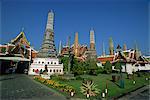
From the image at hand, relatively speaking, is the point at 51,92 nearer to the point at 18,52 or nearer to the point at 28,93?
the point at 28,93

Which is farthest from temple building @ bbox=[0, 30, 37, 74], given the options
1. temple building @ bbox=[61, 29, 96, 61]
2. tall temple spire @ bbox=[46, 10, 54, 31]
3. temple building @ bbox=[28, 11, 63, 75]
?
temple building @ bbox=[61, 29, 96, 61]

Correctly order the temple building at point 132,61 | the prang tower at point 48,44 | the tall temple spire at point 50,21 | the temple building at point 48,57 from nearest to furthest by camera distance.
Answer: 1. the temple building at point 48,57
2. the prang tower at point 48,44
3. the tall temple spire at point 50,21
4. the temple building at point 132,61

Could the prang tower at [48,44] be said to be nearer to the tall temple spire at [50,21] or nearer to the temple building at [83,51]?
the tall temple spire at [50,21]

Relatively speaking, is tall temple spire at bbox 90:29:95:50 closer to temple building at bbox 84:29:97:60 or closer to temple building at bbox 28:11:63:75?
temple building at bbox 84:29:97:60

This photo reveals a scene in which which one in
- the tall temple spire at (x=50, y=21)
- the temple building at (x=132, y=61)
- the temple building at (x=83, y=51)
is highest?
the tall temple spire at (x=50, y=21)

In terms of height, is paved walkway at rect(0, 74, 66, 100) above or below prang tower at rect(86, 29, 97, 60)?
below

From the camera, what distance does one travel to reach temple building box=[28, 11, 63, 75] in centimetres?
3625

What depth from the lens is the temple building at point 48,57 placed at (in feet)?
119

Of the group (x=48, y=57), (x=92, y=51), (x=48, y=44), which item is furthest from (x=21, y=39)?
(x=92, y=51)

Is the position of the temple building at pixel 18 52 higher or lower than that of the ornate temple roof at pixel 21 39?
lower

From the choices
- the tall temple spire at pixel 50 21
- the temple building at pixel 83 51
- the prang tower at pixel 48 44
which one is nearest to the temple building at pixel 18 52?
the prang tower at pixel 48 44

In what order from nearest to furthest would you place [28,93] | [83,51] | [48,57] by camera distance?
[28,93]
[48,57]
[83,51]

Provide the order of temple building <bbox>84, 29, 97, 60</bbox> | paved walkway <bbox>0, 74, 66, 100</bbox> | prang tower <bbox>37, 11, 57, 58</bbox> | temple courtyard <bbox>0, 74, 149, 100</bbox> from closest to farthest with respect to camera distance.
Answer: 1. paved walkway <bbox>0, 74, 66, 100</bbox>
2. temple courtyard <bbox>0, 74, 149, 100</bbox>
3. prang tower <bbox>37, 11, 57, 58</bbox>
4. temple building <bbox>84, 29, 97, 60</bbox>

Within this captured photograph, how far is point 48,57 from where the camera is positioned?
132 feet
